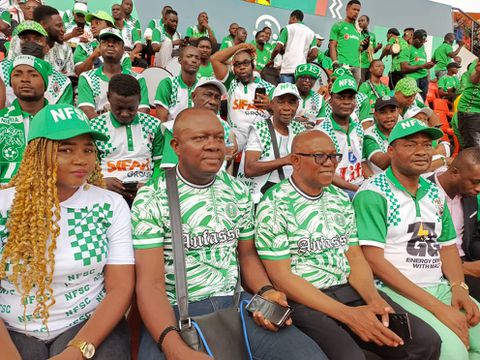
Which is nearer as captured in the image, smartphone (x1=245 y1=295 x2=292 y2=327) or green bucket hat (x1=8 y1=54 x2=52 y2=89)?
smartphone (x1=245 y1=295 x2=292 y2=327)

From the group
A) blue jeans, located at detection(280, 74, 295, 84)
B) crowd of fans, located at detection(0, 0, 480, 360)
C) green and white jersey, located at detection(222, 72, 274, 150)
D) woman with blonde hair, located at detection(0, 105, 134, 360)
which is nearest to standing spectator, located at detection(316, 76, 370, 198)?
crowd of fans, located at detection(0, 0, 480, 360)

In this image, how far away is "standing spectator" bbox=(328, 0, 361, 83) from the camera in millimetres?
9188

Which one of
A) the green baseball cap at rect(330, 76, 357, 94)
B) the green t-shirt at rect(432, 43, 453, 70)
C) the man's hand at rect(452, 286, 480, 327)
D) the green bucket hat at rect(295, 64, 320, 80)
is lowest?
the man's hand at rect(452, 286, 480, 327)

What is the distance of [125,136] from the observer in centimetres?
398

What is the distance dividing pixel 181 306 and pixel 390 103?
343 cm

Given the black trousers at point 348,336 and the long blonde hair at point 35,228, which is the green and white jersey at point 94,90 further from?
the black trousers at point 348,336

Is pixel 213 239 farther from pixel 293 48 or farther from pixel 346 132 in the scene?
pixel 293 48

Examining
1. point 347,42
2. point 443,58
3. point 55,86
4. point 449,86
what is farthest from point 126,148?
point 443,58

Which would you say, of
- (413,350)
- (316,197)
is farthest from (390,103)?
(413,350)

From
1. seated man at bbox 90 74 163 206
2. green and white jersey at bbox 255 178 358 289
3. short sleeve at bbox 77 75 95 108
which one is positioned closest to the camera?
green and white jersey at bbox 255 178 358 289

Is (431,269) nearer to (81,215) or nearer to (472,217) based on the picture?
(472,217)

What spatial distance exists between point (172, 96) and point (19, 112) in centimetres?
205

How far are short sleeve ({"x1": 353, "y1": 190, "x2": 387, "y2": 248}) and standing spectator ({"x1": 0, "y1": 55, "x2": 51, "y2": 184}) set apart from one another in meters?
2.47

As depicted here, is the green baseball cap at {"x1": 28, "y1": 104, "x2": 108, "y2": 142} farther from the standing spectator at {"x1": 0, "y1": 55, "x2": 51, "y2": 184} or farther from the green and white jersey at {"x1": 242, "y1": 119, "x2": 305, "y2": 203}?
the green and white jersey at {"x1": 242, "y1": 119, "x2": 305, "y2": 203}
